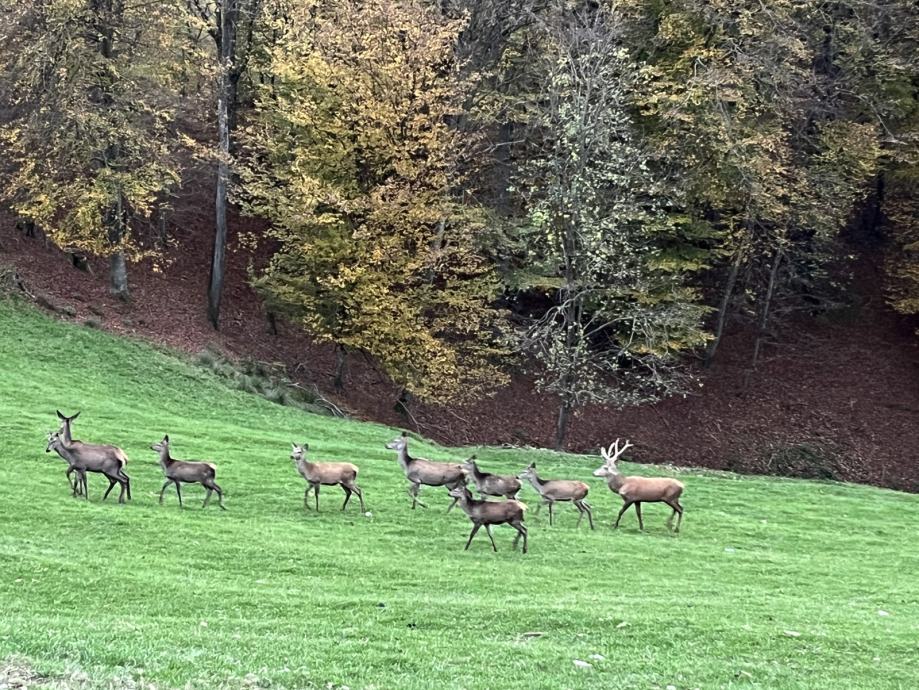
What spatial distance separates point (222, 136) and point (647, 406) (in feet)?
65.2

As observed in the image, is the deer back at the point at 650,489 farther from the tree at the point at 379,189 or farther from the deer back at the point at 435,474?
the tree at the point at 379,189

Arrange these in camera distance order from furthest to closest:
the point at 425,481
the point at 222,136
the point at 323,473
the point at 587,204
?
the point at 222,136
the point at 587,204
the point at 425,481
the point at 323,473

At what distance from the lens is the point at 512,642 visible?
8766 mm

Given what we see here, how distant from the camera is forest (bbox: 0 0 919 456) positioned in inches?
1045

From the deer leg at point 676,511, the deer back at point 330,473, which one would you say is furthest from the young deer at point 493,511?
the deer leg at point 676,511

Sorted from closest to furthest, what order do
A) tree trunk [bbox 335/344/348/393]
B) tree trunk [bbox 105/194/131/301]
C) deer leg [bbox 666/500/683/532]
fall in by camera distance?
deer leg [bbox 666/500/683/532], tree trunk [bbox 105/194/131/301], tree trunk [bbox 335/344/348/393]

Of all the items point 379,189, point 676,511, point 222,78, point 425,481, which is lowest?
point 676,511

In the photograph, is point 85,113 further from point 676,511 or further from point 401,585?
point 401,585

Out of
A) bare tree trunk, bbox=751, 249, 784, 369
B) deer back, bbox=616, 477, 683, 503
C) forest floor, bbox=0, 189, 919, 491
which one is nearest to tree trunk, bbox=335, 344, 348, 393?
forest floor, bbox=0, 189, 919, 491

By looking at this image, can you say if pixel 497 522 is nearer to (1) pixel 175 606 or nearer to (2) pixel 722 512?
(1) pixel 175 606

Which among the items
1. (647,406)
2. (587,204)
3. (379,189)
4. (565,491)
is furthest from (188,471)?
(647,406)

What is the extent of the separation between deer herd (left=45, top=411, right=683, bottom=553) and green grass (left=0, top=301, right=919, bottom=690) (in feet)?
1.39

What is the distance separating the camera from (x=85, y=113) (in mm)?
27406

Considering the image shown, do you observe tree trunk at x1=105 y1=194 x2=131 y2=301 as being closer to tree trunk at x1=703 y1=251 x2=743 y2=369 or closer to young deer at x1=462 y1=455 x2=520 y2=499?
young deer at x1=462 y1=455 x2=520 y2=499
